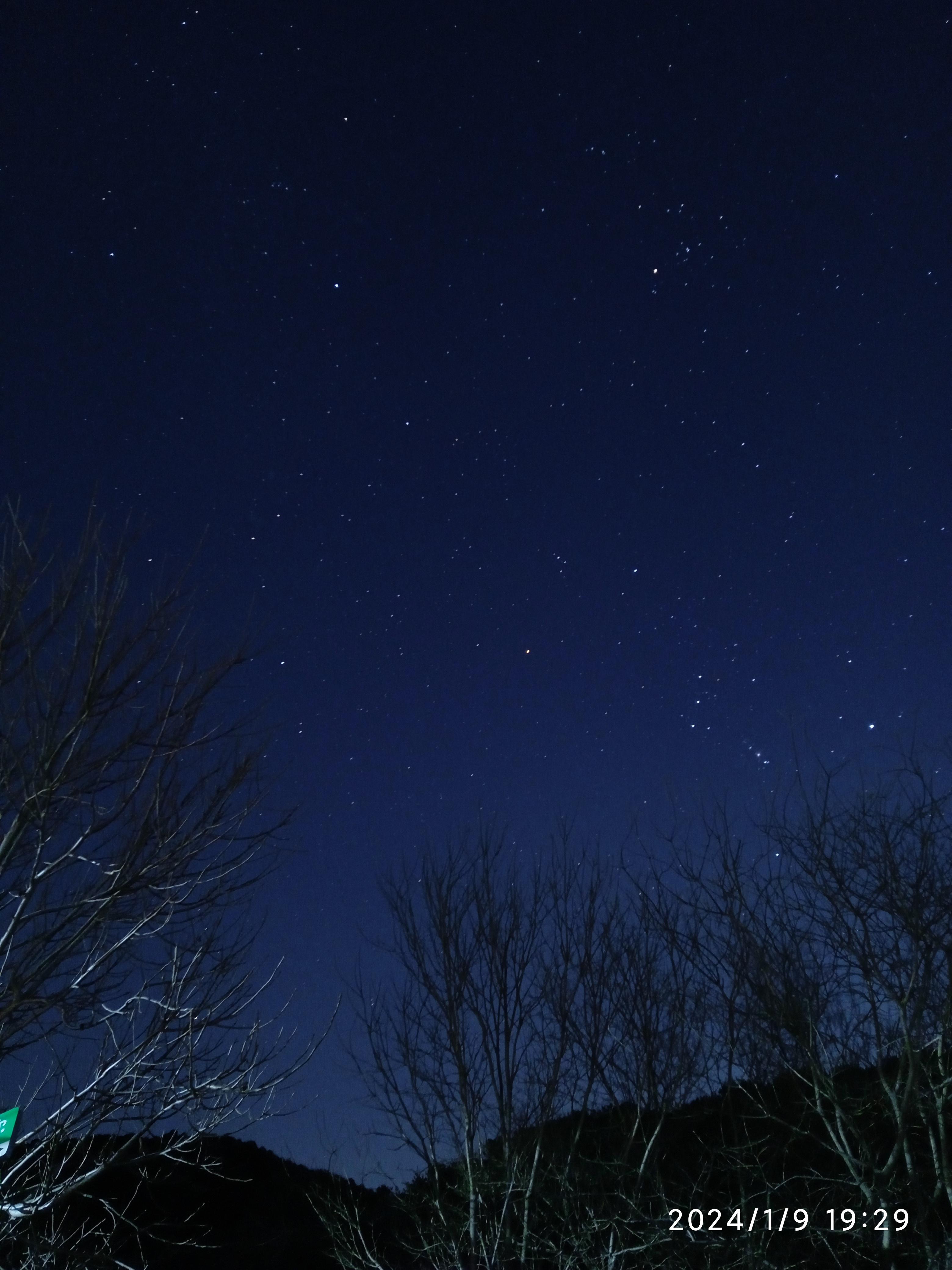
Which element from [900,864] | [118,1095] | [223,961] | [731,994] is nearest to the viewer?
[118,1095]

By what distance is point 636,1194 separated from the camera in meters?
7.94

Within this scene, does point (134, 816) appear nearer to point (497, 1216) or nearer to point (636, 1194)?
point (636, 1194)

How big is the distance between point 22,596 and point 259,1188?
15.7 meters

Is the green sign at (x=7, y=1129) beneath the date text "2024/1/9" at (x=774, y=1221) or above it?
above

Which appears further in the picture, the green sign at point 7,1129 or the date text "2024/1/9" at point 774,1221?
the date text "2024/1/9" at point 774,1221

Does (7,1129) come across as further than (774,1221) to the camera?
No

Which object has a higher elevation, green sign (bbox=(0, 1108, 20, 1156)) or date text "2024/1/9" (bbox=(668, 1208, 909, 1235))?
green sign (bbox=(0, 1108, 20, 1156))

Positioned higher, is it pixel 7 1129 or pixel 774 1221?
pixel 7 1129

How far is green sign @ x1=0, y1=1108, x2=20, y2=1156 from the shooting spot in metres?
4.27

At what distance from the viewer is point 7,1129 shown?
14.1 feet

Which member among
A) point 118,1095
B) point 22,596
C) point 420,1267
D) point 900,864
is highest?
point 22,596

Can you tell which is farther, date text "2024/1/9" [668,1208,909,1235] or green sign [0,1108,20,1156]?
date text "2024/1/9" [668,1208,909,1235]

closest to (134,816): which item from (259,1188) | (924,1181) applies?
(924,1181)

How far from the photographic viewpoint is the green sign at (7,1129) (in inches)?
168
